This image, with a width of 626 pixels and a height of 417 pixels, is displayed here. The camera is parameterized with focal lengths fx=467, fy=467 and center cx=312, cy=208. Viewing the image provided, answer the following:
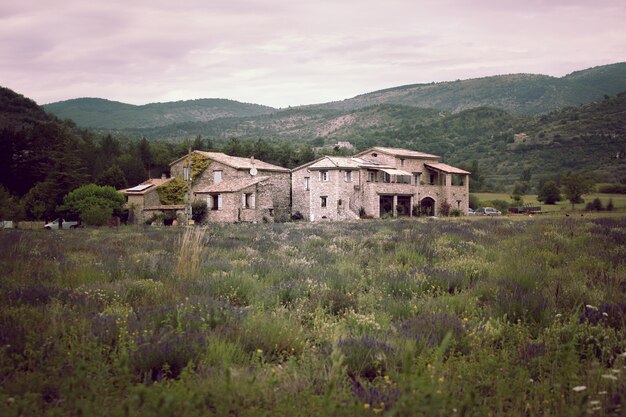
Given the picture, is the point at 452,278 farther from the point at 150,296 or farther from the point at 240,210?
the point at 240,210

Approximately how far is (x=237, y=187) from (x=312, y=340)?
39.1m

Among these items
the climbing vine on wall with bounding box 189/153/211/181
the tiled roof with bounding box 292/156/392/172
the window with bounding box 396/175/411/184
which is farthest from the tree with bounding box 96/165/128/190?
the window with bounding box 396/175/411/184

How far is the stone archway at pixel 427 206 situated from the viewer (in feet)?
175

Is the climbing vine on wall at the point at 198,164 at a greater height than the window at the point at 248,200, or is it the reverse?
the climbing vine on wall at the point at 198,164

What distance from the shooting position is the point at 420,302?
20.3 ft

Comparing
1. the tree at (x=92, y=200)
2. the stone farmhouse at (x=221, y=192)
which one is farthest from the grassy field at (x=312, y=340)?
the tree at (x=92, y=200)

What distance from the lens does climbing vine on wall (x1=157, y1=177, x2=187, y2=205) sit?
49281mm

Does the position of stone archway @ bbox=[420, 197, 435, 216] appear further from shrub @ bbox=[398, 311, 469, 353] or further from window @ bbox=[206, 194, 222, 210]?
shrub @ bbox=[398, 311, 469, 353]

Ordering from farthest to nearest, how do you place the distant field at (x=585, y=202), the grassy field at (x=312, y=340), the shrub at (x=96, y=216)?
the distant field at (x=585, y=202) < the shrub at (x=96, y=216) < the grassy field at (x=312, y=340)

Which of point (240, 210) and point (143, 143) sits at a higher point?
Answer: point (143, 143)

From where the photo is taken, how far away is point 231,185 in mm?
44500

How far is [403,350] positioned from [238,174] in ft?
144

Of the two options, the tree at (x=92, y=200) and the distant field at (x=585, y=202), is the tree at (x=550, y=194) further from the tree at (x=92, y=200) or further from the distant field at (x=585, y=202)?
→ the tree at (x=92, y=200)

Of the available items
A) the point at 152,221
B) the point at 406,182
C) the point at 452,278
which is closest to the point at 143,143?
the point at 152,221
